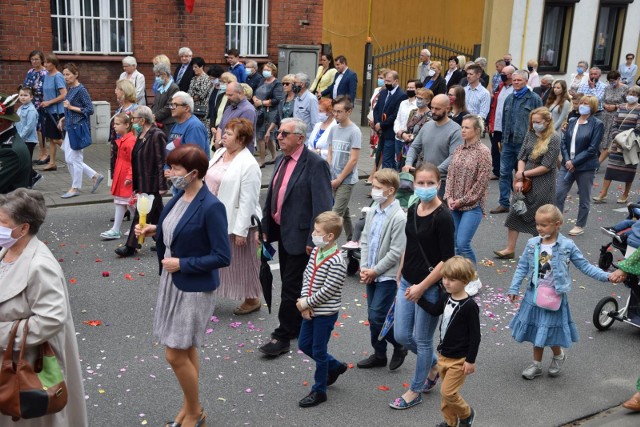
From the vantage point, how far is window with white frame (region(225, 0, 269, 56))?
18.3m

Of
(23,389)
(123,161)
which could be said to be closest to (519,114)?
(123,161)

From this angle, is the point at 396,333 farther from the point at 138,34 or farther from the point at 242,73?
the point at 138,34

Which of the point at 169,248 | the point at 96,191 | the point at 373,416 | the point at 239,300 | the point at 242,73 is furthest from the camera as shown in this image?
the point at 242,73

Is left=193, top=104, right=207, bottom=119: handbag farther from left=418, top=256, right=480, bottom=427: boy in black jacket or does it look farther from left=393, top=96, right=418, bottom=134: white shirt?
left=418, top=256, right=480, bottom=427: boy in black jacket

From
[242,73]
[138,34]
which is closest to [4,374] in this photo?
[242,73]

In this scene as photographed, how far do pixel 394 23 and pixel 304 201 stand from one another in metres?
20.1

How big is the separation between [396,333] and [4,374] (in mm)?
2819

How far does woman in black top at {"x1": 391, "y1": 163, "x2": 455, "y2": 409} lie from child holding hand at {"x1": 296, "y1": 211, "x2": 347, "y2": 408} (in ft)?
1.71

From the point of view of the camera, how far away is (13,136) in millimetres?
5957

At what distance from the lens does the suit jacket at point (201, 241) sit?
4.94m

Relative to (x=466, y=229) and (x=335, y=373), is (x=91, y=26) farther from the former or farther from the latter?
(x=335, y=373)

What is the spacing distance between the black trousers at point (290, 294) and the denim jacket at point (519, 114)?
6.20 meters

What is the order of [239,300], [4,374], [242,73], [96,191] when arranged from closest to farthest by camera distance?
1. [4,374]
2. [239,300]
3. [96,191]
4. [242,73]

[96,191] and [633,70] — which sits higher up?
[633,70]
